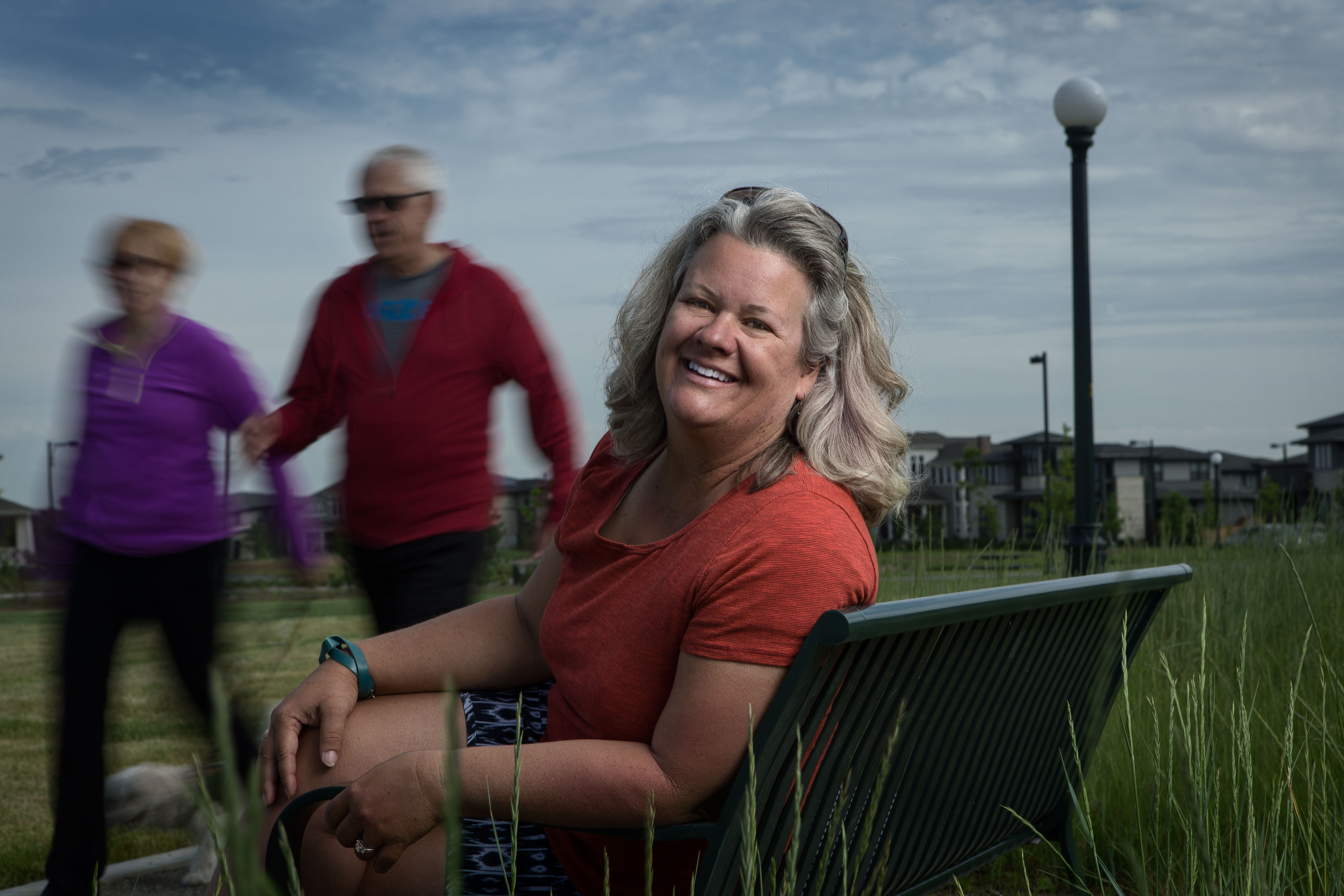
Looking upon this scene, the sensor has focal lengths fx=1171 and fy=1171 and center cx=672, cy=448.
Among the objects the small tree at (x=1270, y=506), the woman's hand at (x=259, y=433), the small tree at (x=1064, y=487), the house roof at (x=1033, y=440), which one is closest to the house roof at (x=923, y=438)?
the woman's hand at (x=259, y=433)

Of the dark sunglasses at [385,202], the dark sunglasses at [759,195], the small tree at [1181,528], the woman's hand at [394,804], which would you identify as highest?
the dark sunglasses at [385,202]

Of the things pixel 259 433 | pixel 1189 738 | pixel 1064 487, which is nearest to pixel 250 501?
pixel 259 433

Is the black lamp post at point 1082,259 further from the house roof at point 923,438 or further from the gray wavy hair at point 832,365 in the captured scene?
the gray wavy hair at point 832,365

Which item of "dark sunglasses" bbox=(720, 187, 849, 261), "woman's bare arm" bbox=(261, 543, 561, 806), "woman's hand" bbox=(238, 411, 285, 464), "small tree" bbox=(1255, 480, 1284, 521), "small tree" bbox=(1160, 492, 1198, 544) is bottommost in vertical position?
"woman's bare arm" bbox=(261, 543, 561, 806)

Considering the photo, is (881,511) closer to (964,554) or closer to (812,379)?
(812,379)

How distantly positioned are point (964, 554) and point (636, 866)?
3643 millimetres

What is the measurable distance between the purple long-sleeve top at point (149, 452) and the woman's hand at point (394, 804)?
1.92 m

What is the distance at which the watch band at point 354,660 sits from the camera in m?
2.30

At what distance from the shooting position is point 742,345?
2.10 meters

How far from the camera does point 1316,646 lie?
452 cm

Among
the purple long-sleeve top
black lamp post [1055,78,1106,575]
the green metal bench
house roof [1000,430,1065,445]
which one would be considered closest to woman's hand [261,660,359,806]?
the green metal bench

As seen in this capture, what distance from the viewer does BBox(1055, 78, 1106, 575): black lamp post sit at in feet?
25.1

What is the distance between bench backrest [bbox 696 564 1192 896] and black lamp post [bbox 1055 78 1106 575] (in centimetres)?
526

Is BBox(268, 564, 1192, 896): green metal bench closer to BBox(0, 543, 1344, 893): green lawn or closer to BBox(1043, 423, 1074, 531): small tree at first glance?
BBox(0, 543, 1344, 893): green lawn
